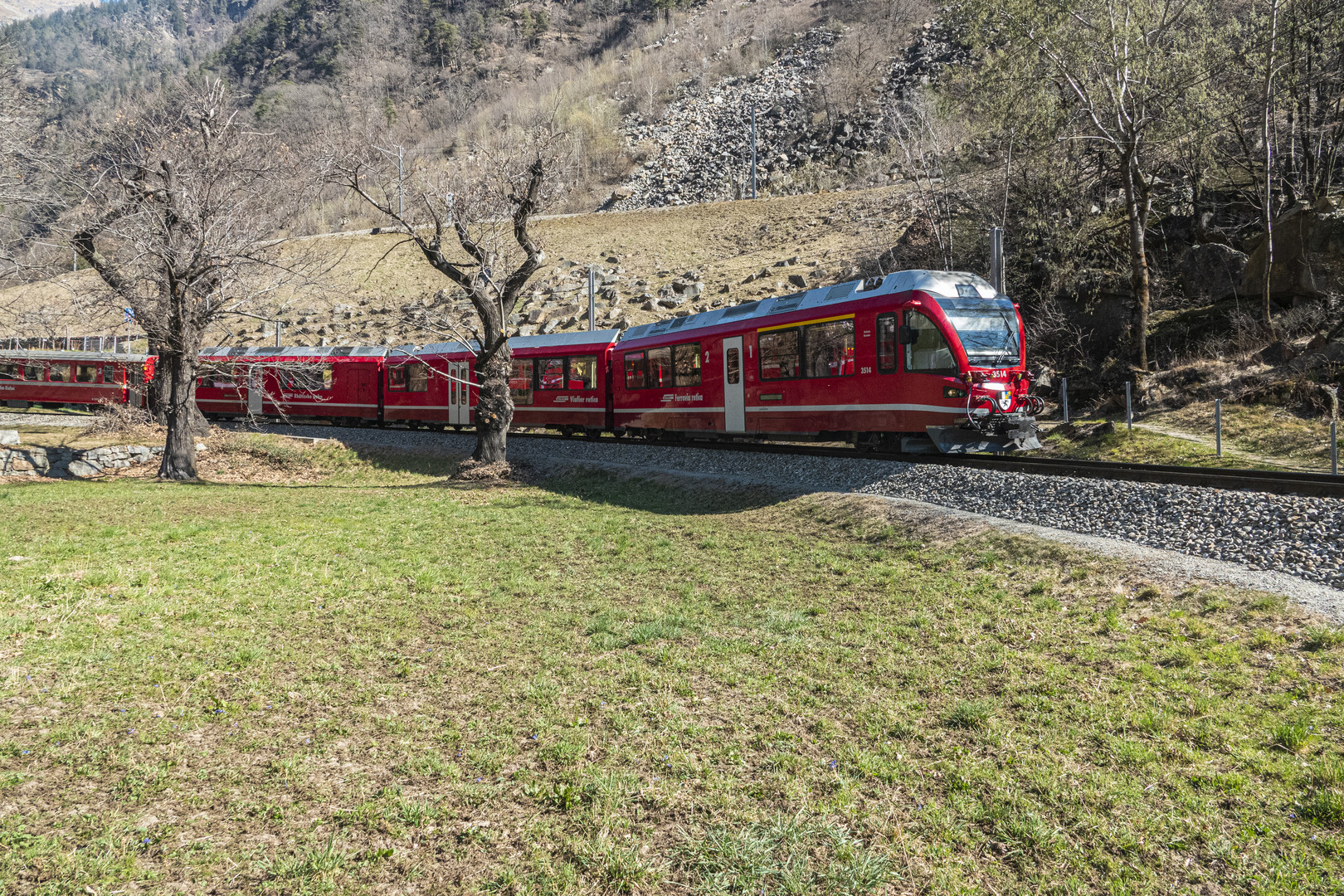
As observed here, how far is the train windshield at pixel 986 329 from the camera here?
46.6ft

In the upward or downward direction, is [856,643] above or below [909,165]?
below

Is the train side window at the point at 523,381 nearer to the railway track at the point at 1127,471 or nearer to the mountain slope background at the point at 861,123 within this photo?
the mountain slope background at the point at 861,123

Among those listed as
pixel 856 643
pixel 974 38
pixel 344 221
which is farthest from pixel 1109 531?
pixel 344 221

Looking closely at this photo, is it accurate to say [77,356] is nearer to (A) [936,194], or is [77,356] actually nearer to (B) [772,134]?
(A) [936,194]

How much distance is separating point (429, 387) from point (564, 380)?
20.8 ft

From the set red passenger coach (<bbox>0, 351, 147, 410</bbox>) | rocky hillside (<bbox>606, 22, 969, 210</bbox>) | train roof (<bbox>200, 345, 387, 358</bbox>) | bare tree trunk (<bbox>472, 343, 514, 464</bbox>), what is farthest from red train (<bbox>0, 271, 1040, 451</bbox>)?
rocky hillside (<bbox>606, 22, 969, 210</bbox>)

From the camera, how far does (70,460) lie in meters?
21.3

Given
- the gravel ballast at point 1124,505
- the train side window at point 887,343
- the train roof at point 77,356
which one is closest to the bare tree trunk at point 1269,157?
the train side window at point 887,343

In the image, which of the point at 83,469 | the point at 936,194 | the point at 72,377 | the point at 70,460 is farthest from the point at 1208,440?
the point at 72,377

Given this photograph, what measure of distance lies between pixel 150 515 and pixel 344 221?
7862cm

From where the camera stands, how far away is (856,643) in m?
7.38

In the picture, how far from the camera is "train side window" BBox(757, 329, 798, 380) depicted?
17.0 meters

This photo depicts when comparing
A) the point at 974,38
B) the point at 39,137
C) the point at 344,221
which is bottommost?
the point at 39,137

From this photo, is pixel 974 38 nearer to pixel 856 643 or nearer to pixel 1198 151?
pixel 1198 151
